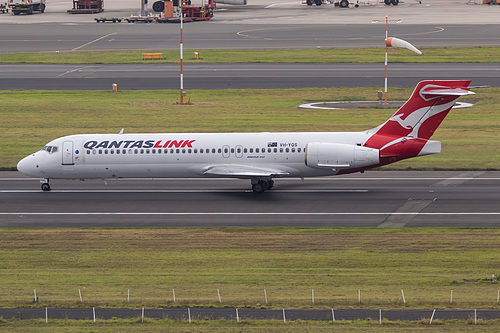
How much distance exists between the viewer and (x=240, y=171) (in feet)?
152

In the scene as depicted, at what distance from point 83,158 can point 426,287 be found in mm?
25349

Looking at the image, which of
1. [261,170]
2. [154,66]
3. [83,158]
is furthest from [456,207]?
Answer: [154,66]

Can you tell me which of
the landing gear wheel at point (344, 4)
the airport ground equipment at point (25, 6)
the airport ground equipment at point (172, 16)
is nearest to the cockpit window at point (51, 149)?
the airport ground equipment at point (172, 16)

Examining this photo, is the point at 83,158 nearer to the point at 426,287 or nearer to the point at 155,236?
the point at 155,236

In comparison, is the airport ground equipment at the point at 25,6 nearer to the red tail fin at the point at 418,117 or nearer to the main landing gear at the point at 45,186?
the main landing gear at the point at 45,186

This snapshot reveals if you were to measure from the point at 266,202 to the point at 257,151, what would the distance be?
10.4ft

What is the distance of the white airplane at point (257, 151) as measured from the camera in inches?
1785

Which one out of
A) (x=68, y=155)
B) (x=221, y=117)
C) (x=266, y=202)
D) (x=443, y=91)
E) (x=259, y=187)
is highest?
(x=443, y=91)

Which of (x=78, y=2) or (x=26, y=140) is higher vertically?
(x=78, y=2)

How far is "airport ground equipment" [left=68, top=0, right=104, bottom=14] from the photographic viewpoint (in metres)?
144

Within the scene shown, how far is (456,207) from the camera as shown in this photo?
43469mm

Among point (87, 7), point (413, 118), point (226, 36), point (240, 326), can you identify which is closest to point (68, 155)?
point (413, 118)

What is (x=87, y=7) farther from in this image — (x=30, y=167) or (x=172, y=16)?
(x=30, y=167)

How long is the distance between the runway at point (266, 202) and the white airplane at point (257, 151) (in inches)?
57.8
